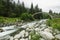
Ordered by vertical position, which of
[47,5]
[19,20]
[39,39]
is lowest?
[19,20]

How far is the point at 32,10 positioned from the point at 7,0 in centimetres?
488

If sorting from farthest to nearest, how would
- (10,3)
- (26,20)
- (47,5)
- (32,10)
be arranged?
(10,3)
(26,20)
(32,10)
(47,5)

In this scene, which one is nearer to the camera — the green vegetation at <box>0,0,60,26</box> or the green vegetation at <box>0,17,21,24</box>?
the green vegetation at <box>0,0,60,26</box>

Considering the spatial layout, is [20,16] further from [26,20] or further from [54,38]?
[54,38]

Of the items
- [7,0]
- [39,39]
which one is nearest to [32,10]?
[7,0]

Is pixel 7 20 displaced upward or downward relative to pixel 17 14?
downward

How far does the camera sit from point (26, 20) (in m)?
14.4

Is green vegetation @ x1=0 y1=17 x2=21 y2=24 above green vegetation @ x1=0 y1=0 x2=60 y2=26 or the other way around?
the other way around

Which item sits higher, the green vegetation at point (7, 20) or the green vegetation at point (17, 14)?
the green vegetation at point (17, 14)

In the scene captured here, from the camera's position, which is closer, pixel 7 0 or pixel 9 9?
pixel 9 9

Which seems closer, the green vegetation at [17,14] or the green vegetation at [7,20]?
the green vegetation at [17,14]

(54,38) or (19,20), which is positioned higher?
(54,38)

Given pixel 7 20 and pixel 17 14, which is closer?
pixel 7 20

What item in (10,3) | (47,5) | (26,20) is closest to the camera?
(47,5)
